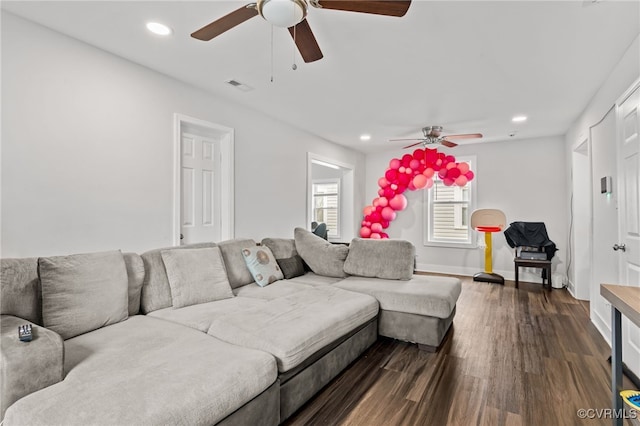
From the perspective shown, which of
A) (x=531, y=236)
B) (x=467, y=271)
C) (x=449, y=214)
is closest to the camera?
(x=531, y=236)

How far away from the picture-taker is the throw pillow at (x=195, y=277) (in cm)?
260

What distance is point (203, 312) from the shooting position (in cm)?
241

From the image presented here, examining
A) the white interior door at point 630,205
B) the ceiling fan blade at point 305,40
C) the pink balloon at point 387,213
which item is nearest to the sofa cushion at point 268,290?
the ceiling fan blade at point 305,40

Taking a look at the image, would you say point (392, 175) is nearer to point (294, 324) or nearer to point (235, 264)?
point (235, 264)

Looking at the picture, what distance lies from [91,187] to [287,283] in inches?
77.9

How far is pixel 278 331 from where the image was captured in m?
2.01

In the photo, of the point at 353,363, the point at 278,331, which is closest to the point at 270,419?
the point at 278,331

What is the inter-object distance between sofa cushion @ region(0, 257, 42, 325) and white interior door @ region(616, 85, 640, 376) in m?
4.08

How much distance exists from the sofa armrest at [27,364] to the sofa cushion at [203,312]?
32.3 inches

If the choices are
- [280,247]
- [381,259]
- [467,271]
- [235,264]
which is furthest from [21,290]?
[467,271]

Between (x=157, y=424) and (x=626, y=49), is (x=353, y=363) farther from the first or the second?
(x=626, y=49)

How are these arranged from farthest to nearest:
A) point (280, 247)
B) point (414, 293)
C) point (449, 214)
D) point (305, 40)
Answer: point (449, 214) < point (280, 247) < point (414, 293) < point (305, 40)

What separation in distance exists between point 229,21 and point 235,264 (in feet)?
7.29

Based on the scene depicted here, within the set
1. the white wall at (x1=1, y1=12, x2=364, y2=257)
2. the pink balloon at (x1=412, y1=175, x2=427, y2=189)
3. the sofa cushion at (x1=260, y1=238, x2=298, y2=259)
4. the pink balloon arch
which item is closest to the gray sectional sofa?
the sofa cushion at (x1=260, y1=238, x2=298, y2=259)
